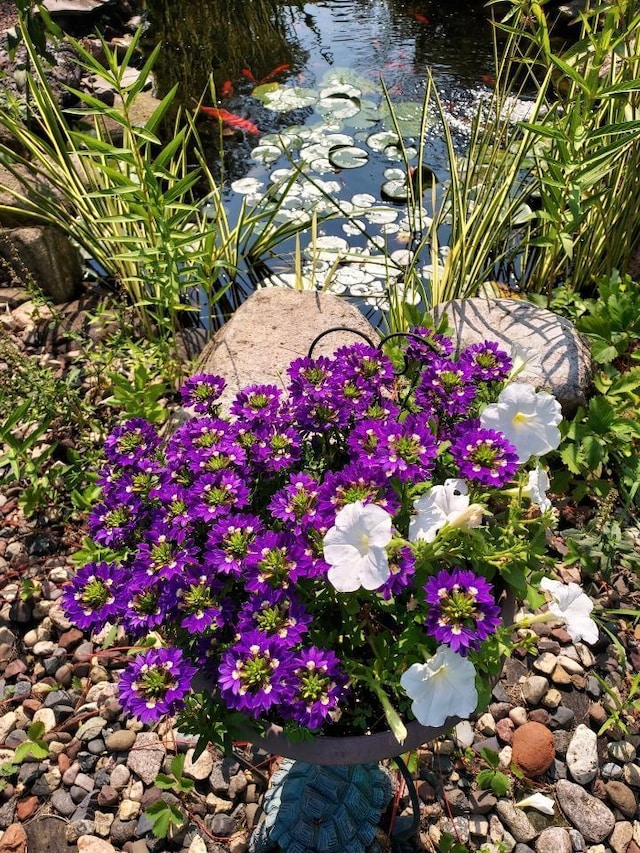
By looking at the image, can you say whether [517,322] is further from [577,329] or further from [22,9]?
[22,9]

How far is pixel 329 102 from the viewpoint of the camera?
4.56 meters

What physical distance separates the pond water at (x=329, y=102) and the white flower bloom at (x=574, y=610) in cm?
200

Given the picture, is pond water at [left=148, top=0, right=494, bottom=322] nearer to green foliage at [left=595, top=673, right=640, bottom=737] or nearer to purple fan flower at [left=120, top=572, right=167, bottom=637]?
green foliage at [left=595, top=673, right=640, bottom=737]

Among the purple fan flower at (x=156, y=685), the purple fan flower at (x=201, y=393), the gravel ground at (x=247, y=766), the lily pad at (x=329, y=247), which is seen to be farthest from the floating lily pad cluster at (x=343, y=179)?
the purple fan flower at (x=156, y=685)

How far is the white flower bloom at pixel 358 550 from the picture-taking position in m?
0.88

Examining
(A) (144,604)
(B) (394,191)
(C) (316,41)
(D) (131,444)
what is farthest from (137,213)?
(C) (316,41)

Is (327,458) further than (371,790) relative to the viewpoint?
No

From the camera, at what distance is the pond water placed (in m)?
3.31

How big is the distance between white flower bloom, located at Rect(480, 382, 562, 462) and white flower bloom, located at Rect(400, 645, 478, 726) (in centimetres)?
37

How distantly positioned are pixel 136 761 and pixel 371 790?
62 cm

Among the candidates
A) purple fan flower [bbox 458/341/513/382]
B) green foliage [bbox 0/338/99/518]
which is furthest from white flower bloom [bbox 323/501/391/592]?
green foliage [bbox 0/338/99/518]

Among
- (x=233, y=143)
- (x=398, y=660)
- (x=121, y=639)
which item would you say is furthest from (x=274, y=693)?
(x=233, y=143)

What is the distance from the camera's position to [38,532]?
2064 millimetres

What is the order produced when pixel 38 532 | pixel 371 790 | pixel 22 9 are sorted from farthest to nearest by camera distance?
1. pixel 22 9
2. pixel 38 532
3. pixel 371 790
